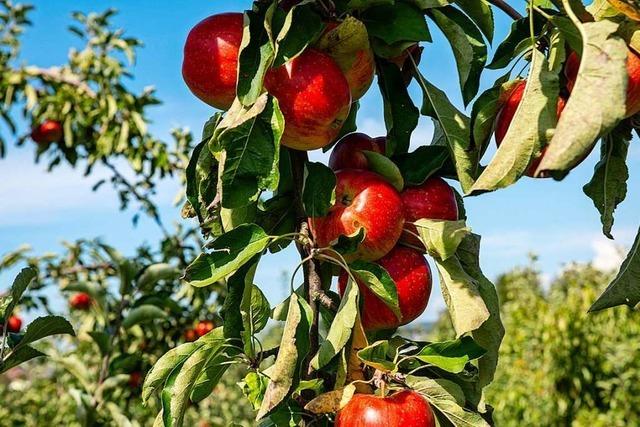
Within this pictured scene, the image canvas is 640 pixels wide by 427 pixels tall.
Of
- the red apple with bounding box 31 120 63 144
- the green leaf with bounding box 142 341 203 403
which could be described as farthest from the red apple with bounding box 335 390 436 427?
the red apple with bounding box 31 120 63 144

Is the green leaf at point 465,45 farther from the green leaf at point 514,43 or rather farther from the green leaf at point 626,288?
the green leaf at point 626,288

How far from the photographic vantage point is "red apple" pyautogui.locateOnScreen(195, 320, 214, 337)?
2.96m

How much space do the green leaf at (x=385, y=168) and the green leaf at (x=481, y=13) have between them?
181mm

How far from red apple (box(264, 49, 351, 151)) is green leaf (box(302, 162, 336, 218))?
0.13 ft

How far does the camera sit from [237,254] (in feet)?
2.60

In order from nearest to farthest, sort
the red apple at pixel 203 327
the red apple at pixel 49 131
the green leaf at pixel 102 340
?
the green leaf at pixel 102 340 → the red apple at pixel 203 327 → the red apple at pixel 49 131

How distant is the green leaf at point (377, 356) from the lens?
0.77m

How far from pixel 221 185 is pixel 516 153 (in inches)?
10.8

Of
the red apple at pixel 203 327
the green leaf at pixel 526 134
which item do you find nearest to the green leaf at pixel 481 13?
the green leaf at pixel 526 134

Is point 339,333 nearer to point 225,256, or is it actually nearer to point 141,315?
point 225,256

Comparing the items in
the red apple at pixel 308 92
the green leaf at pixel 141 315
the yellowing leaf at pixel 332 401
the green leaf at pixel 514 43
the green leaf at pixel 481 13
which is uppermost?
the red apple at pixel 308 92

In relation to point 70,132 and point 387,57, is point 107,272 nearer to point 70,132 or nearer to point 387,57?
point 70,132

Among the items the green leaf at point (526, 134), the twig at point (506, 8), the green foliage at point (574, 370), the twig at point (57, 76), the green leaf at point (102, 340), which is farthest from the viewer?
the green foliage at point (574, 370)

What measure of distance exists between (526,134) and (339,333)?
0.28m
